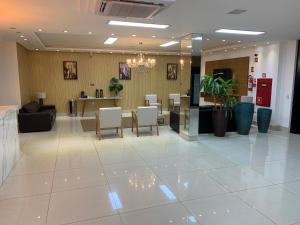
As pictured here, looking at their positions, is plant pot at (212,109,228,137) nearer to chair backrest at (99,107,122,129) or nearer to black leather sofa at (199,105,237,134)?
black leather sofa at (199,105,237,134)

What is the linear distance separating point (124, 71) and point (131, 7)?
794 cm

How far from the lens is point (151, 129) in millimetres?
7395

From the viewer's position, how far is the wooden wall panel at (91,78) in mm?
9914

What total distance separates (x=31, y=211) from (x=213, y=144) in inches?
173

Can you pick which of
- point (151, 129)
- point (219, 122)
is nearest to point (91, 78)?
point (151, 129)

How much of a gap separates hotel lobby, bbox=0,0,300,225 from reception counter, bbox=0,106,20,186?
32mm

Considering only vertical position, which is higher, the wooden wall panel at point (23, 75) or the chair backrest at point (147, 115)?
the wooden wall panel at point (23, 75)

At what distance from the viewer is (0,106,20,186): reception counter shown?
3549 millimetres

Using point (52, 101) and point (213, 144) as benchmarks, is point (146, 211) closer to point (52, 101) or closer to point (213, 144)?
point (213, 144)

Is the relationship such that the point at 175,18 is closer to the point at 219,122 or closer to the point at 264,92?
the point at 219,122

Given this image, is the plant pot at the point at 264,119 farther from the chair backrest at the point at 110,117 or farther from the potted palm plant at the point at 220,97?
the chair backrest at the point at 110,117

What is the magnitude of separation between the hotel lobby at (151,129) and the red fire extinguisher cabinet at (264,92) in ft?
0.13

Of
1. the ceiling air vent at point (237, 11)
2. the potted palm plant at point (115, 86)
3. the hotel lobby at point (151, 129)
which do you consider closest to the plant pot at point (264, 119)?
the hotel lobby at point (151, 129)

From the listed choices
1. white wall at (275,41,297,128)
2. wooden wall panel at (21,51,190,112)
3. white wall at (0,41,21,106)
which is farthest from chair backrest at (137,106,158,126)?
white wall at (275,41,297,128)
